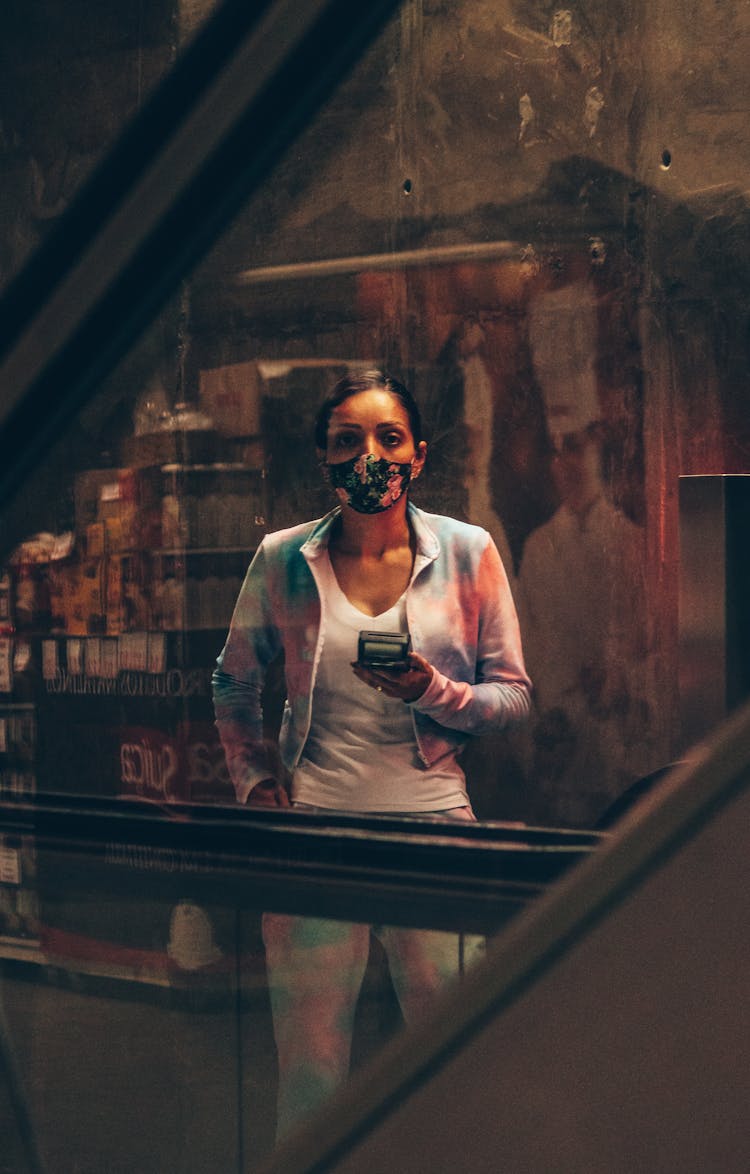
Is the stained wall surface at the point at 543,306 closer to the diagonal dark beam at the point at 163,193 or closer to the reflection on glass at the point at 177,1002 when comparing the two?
the reflection on glass at the point at 177,1002

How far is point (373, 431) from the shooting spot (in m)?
2.07

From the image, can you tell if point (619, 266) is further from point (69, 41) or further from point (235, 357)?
point (69, 41)

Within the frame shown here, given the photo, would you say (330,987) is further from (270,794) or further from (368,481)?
(368,481)

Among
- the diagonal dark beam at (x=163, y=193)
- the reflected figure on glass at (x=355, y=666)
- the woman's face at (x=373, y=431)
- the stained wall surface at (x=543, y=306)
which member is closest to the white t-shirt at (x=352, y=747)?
the reflected figure on glass at (x=355, y=666)

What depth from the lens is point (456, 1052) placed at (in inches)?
20.5

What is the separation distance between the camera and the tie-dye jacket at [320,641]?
199 cm

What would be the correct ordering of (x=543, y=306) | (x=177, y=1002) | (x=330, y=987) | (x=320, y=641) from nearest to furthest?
1. (x=543, y=306)
2. (x=330, y=987)
3. (x=320, y=641)
4. (x=177, y=1002)

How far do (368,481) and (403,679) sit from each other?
0.32 metres

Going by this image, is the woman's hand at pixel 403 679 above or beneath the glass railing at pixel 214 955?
above

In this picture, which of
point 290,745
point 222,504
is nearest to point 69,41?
point 222,504

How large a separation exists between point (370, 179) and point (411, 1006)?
3.87ft

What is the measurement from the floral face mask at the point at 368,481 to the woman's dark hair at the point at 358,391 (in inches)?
2.5

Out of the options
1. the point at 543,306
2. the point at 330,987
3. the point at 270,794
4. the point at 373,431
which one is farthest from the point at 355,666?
the point at 543,306

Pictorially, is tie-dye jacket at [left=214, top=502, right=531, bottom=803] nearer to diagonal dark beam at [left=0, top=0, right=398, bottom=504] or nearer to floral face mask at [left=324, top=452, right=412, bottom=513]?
floral face mask at [left=324, top=452, right=412, bottom=513]
